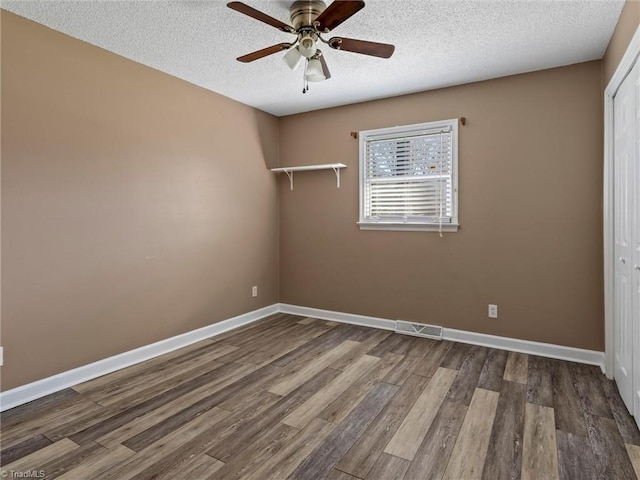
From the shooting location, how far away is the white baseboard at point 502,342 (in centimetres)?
304

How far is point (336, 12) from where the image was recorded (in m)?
1.88

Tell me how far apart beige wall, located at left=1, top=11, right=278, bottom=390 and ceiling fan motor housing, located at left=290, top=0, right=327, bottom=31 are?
162 centimetres

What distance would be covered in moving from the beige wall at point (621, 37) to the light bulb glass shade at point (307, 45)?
1729 mm

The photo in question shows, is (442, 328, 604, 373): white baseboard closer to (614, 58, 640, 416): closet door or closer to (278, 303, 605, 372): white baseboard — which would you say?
(278, 303, 605, 372): white baseboard

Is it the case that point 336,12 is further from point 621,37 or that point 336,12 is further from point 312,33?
point 621,37

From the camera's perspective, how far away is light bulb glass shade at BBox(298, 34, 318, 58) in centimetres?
219

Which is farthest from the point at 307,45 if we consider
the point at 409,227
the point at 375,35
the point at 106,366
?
the point at 106,366

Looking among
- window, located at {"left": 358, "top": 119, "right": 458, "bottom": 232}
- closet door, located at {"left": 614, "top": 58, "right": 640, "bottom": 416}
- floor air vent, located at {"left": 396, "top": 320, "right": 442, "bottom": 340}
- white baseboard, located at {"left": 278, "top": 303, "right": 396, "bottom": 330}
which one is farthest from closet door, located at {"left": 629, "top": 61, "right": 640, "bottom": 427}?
white baseboard, located at {"left": 278, "top": 303, "right": 396, "bottom": 330}

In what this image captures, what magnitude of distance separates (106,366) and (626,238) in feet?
12.4

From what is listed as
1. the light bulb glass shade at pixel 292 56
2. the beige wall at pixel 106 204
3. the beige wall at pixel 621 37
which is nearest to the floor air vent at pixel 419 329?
the beige wall at pixel 106 204

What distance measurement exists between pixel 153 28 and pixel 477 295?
3.46m

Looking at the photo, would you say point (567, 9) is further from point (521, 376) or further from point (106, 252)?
point (106, 252)

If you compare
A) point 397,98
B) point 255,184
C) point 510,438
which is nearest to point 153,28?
point 255,184

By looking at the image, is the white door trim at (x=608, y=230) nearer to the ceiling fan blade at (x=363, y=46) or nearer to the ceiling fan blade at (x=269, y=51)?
the ceiling fan blade at (x=363, y=46)
